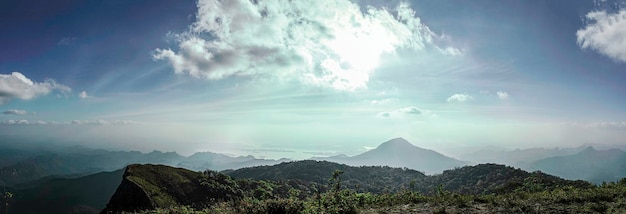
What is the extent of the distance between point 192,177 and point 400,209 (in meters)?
51.8

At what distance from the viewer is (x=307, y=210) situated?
11.4m

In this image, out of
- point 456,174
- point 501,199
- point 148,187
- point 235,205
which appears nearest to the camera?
point 235,205

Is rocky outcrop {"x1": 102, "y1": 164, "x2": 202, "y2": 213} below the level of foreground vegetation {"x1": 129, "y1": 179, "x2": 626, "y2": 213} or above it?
below

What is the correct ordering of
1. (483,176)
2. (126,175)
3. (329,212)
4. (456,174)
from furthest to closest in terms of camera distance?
(456,174)
(483,176)
(126,175)
(329,212)

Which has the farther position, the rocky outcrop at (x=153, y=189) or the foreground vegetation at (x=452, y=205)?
the rocky outcrop at (x=153, y=189)

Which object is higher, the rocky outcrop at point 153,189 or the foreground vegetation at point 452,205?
the foreground vegetation at point 452,205

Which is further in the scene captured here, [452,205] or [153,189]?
[153,189]

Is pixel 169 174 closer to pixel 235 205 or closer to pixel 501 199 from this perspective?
pixel 235 205

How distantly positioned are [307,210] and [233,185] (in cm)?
5251

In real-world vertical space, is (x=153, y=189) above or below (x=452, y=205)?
below

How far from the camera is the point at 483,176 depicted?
15100cm

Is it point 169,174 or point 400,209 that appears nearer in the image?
point 400,209

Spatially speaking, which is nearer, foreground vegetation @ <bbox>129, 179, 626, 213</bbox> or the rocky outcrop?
foreground vegetation @ <bbox>129, 179, 626, 213</bbox>

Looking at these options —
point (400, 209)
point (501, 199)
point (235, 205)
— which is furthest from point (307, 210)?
point (501, 199)
